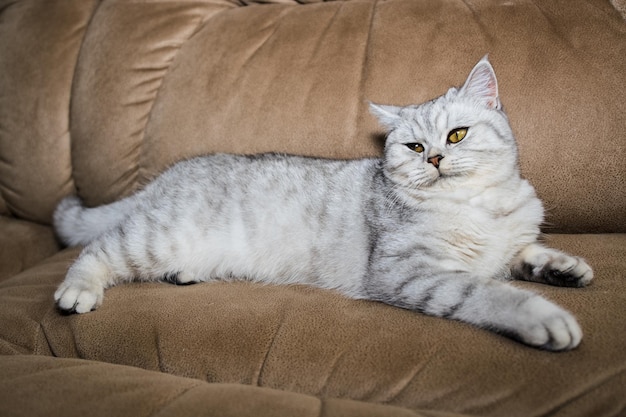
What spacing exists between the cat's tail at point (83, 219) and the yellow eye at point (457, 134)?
1.20 meters

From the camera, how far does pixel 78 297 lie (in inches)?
63.1

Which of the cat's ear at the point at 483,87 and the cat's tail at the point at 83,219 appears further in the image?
the cat's tail at the point at 83,219

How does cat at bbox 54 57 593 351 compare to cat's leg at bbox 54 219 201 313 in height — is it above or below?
above

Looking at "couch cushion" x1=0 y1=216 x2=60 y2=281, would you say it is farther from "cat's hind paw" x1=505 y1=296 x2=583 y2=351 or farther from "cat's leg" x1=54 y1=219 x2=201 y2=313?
"cat's hind paw" x1=505 y1=296 x2=583 y2=351

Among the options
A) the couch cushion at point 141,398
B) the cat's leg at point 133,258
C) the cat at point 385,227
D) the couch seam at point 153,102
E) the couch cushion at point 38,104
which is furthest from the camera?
the couch cushion at point 38,104

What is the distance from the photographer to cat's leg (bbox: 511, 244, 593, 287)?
4.67 ft

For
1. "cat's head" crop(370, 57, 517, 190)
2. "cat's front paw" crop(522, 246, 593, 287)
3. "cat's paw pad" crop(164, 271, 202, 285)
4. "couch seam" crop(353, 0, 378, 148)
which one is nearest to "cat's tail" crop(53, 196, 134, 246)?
"cat's paw pad" crop(164, 271, 202, 285)

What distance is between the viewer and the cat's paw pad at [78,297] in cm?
159

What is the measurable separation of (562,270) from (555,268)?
0.07 ft

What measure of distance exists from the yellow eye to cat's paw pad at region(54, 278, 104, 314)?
1.15 meters

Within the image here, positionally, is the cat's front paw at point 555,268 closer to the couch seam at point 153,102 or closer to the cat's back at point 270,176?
the cat's back at point 270,176

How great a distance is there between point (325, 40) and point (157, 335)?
127cm

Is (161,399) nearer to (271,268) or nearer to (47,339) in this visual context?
(47,339)

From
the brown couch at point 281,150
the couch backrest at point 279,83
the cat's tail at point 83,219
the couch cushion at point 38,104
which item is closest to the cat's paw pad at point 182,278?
the brown couch at point 281,150
